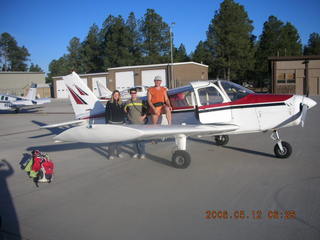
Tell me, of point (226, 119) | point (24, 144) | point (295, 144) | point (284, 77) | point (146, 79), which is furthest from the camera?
point (146, 79)

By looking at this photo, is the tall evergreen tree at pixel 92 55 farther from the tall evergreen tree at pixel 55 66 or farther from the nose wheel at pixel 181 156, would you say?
the nose wheel at pixel 181 156

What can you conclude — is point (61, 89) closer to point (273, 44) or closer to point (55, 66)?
point (273, 44)

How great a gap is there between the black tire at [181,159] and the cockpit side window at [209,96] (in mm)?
1391

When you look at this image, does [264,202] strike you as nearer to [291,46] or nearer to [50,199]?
[50,199]

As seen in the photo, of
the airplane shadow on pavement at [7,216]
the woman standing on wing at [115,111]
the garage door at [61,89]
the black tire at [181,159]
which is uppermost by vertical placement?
the garage door at [61,89]

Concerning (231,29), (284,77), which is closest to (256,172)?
(284,77)

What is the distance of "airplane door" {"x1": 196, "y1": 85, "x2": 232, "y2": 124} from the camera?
257 inches

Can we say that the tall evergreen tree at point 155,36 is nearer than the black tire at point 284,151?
No

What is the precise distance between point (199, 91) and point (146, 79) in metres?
39.9

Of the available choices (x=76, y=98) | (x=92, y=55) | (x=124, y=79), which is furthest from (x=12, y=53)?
(x=76, y=98)

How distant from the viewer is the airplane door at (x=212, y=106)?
6.52 meters

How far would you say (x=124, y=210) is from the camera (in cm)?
410

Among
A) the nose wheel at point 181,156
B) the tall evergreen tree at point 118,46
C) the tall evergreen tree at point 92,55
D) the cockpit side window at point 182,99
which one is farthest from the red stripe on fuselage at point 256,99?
the tall evergreen tree at point 92,55
